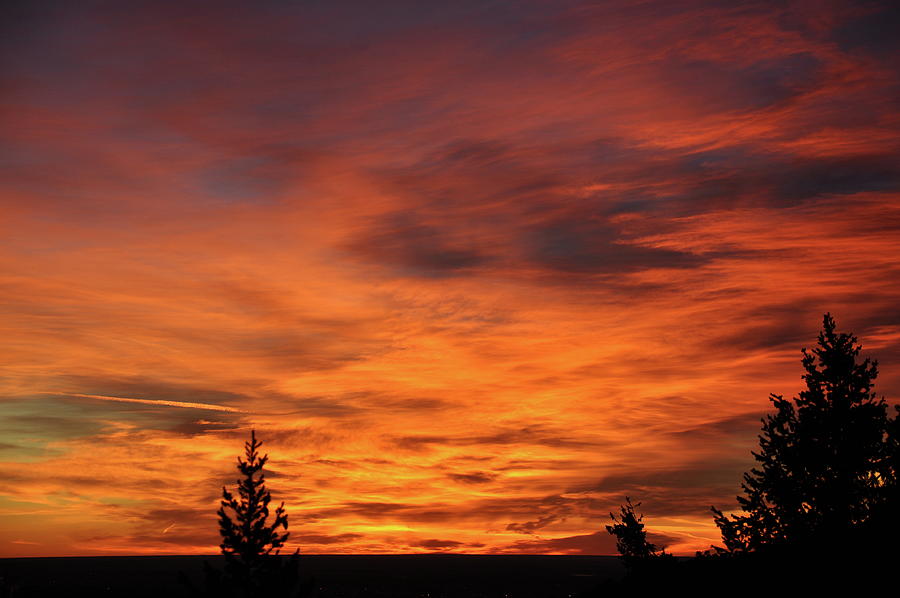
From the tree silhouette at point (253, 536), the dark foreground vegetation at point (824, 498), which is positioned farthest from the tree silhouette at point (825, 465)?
the tree silhouette at point (253, 536)

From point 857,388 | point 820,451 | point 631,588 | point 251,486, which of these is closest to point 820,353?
point 857,388

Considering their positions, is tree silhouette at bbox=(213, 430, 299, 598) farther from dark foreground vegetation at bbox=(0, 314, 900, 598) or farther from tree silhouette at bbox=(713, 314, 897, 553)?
tree silhouette at bbox=(713, 314, 897, 553)

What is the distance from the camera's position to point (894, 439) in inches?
1619

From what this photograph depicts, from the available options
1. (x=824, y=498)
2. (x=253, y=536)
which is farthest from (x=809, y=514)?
(x=253, y=536)

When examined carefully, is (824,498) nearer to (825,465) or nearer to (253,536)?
(825,465)

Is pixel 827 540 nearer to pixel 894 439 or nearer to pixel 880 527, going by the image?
pixel 880 527

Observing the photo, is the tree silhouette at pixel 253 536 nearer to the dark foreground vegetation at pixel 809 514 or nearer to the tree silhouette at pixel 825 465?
the dark foreground vegetation at pixel 809 514

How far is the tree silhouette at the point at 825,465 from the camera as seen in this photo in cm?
4122

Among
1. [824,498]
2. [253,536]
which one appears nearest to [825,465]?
[824,498]

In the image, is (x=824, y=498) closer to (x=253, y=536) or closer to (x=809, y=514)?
(x=809, y=514)

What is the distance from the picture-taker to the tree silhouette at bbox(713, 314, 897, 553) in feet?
135

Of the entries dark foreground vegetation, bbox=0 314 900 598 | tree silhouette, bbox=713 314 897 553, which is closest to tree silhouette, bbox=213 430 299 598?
dark foreground vegetation, bbox=0 314 900 598

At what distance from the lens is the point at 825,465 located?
42375 millimetres

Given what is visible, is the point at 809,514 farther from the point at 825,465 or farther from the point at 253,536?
the point at 253,536
